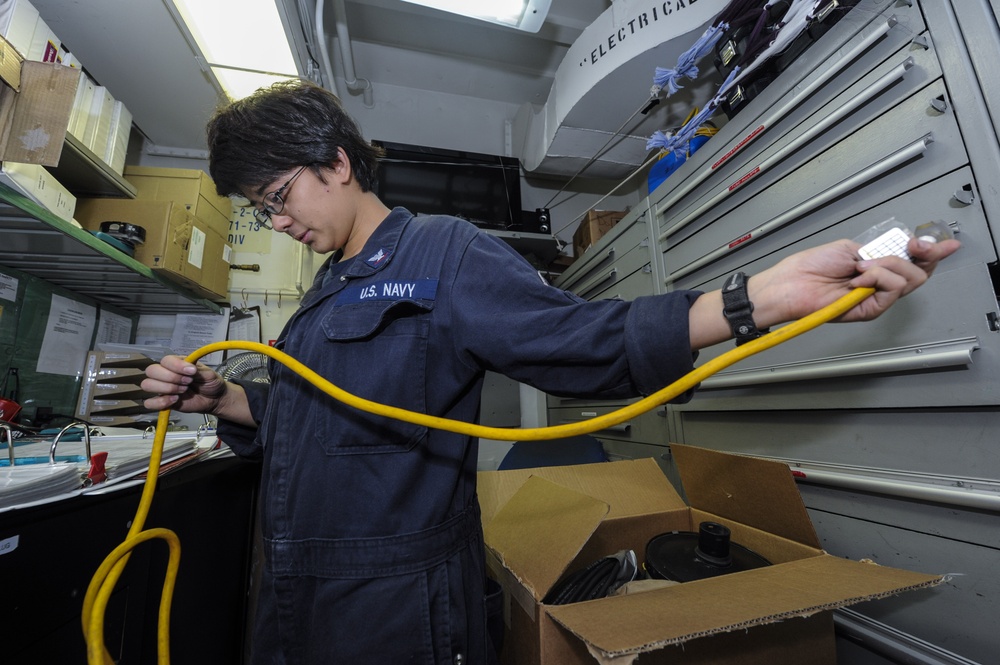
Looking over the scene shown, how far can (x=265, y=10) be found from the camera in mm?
1315

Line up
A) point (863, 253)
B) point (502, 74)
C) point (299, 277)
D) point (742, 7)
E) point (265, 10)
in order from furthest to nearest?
point (502, 74)
point (299, 277)
point (265, 10)
point (742, 7)
point (863, 253)

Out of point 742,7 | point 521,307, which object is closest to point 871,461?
point 521,307

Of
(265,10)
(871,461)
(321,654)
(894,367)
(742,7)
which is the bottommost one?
(321,654)

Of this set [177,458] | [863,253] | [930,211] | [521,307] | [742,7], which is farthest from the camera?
[742,7]

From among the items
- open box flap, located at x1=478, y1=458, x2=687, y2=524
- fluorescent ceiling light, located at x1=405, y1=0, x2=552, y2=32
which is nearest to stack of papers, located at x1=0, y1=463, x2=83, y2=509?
open box flap, located at x1=478, y1=458, x2=687, y2=524

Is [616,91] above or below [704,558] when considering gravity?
above

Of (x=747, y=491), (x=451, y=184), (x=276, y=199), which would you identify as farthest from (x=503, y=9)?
(x=747, y=491)

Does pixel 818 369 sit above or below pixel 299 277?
below

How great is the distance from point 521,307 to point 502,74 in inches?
96.6

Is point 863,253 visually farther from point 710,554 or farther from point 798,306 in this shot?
point 710,554

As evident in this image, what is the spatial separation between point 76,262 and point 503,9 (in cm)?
162

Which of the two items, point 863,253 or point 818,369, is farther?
point 818,369

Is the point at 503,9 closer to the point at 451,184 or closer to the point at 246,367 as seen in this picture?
the point at 451,184

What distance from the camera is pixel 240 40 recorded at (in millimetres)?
1424
